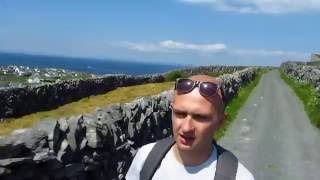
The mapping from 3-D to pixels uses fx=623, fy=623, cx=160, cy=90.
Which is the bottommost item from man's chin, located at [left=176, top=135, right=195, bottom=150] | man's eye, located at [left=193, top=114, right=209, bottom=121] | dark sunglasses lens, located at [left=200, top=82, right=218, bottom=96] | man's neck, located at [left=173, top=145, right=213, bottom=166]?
man's neck, located at [left=173, top=145, right=213, bottom=166]

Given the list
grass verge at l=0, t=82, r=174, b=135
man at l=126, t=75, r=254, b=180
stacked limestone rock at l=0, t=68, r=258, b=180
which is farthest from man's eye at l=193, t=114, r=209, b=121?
grass verge at l=0, t=82, r=174, b=135

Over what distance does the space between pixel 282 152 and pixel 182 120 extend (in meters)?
15.3

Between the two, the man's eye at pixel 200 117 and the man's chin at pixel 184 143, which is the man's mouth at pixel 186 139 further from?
the man's eye at pixel 200 117

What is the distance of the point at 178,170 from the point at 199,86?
1.87 ft

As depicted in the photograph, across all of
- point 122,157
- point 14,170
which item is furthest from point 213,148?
point 122,157

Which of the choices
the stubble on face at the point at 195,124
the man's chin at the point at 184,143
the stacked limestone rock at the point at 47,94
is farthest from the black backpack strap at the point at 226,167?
the stacked limestone rock at the point at 47,94

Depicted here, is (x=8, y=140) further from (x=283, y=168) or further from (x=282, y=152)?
(x=282, y=152)

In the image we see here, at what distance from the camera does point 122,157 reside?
31.5ft

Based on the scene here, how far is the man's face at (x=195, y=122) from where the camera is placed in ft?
13.2

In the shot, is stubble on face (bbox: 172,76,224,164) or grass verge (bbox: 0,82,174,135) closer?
stubble on face (bbox: 172,76,224,164)

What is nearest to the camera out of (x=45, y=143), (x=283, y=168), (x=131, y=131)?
(x=45, y=143)

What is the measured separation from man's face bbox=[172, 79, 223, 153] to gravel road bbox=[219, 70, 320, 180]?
37.3 ft

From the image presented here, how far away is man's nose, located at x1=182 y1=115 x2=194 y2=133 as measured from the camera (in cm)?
401

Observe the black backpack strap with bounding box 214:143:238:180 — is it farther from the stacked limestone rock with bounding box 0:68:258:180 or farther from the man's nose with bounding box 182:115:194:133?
the stacked limestone rock with bounding box 0:68:258:180
